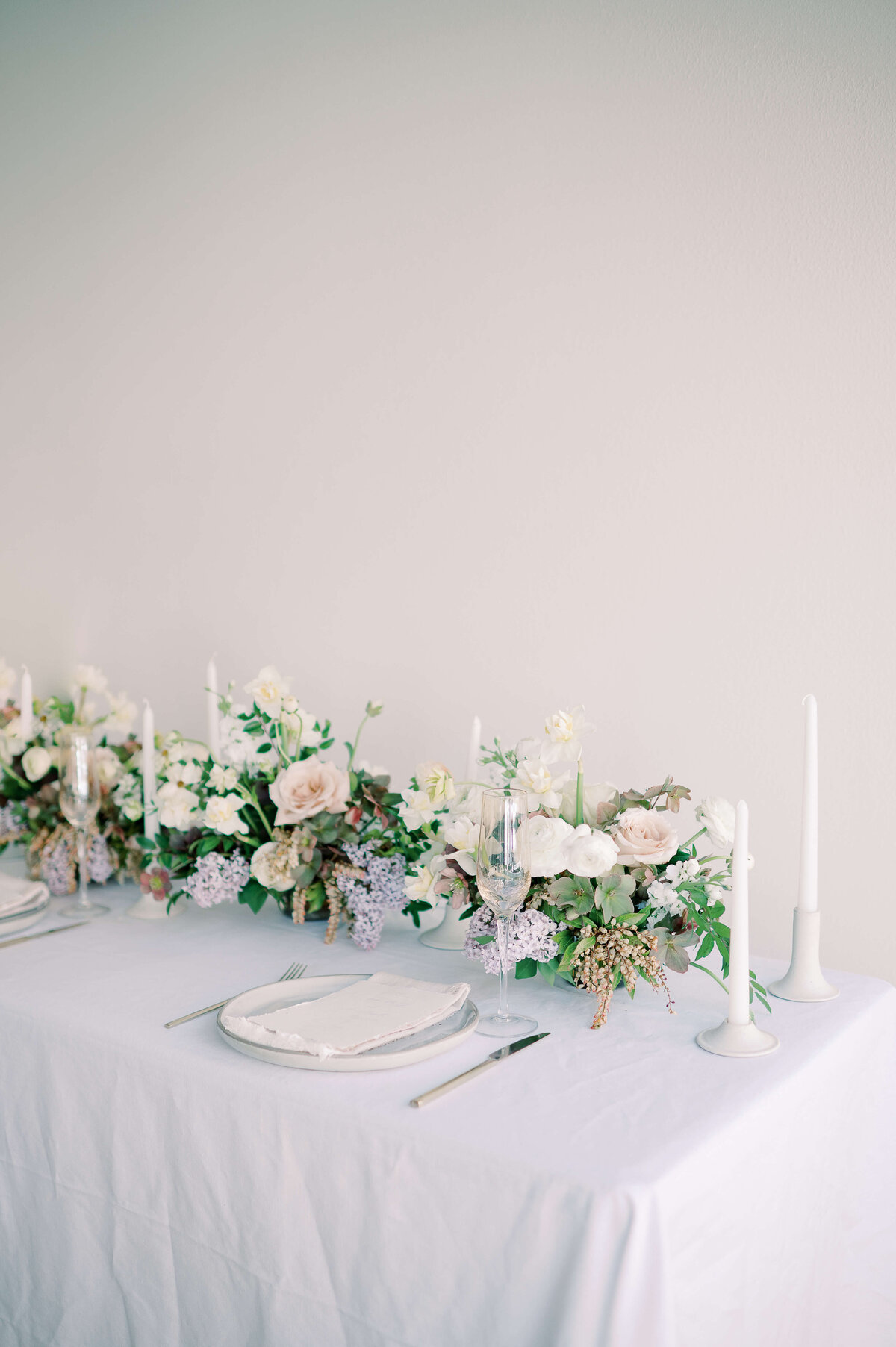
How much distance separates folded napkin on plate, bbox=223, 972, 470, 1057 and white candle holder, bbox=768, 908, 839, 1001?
1.33 ft

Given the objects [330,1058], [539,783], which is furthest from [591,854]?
[330,1058]

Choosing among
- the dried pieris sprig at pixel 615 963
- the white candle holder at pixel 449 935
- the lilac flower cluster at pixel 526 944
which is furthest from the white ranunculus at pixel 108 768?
the dried pieris sprig at pixel 615 963

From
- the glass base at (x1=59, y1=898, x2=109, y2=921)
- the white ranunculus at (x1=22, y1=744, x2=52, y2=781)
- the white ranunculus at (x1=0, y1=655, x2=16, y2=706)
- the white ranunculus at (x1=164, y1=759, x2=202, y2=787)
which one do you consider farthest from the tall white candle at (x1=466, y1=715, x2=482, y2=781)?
the white ranunculus at (x1=0, y1=655, x2=16, y2=706)

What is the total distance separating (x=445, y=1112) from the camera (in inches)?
38.5

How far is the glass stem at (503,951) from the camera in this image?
3.92 ft

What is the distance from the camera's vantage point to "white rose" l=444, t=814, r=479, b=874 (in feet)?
4.26

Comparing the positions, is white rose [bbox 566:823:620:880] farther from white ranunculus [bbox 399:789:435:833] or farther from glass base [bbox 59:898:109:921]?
glass base [bbox 59:898:109:921]

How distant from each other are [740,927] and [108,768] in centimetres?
123

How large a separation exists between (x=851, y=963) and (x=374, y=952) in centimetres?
70

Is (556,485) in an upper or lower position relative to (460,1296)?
upper

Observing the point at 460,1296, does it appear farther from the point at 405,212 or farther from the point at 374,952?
the point at 405,212

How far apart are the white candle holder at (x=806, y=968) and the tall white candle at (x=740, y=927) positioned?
196 millimetres

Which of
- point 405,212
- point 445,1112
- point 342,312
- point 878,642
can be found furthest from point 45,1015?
point 405,212

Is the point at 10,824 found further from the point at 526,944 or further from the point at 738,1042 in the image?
the point at 738,1042
